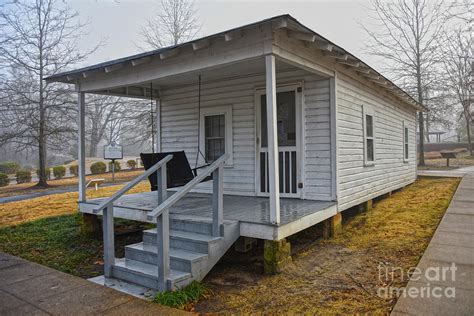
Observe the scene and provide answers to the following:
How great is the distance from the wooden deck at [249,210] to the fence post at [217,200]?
1.10ft

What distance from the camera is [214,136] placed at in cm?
657

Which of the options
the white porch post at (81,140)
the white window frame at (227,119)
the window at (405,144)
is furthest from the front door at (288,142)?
the window at (405,144)

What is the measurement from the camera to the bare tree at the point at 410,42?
1878cm

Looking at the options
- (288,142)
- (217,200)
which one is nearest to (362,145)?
(288,142)

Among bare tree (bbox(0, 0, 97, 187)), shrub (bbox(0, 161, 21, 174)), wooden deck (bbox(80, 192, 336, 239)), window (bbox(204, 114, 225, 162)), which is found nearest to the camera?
wooden deck (bbox(80, 192, 336, 239))

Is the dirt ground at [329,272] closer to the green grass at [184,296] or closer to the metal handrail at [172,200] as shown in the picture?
the green grass at [184,296]

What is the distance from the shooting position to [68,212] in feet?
25.3

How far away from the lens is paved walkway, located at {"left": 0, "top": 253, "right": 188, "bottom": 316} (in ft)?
9.35

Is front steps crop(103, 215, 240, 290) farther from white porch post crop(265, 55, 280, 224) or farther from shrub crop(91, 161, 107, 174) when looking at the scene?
shrub crop(91, 161, 107, 174)

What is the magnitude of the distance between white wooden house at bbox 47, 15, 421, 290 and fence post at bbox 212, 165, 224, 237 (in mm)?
11

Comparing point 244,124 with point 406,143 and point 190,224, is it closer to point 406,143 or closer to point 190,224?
point 190,224

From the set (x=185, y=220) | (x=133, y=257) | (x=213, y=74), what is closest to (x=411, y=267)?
(x=185, y=220)

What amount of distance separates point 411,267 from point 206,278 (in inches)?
88.0

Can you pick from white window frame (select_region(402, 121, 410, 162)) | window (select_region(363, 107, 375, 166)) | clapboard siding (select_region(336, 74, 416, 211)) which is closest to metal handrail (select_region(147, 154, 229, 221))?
clapboard siding (select_region(336, 74, 416, 211))
